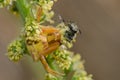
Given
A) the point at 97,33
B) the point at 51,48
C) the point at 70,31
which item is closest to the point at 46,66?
the point at 51,48

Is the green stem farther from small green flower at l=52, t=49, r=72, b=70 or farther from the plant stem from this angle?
small green flower at l=52, t=49, r=72, b=70

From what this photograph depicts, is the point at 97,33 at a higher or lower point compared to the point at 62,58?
higher

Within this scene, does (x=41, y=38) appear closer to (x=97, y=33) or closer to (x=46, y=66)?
(x=46, y=66)

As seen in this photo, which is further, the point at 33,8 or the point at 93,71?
the point at 93,71

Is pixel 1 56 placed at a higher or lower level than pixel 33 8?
higher

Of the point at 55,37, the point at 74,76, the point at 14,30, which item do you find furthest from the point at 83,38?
the point at 55,37

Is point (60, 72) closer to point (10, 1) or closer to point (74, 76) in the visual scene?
point (74, 76)

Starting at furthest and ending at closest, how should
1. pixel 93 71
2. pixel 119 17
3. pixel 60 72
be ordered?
pixel 119 17 < pixel 93 71 < pixel 60 72

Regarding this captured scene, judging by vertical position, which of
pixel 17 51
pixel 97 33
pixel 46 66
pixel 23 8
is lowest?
pixel 46 66

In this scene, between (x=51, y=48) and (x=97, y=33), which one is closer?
(x=51, y=48)
